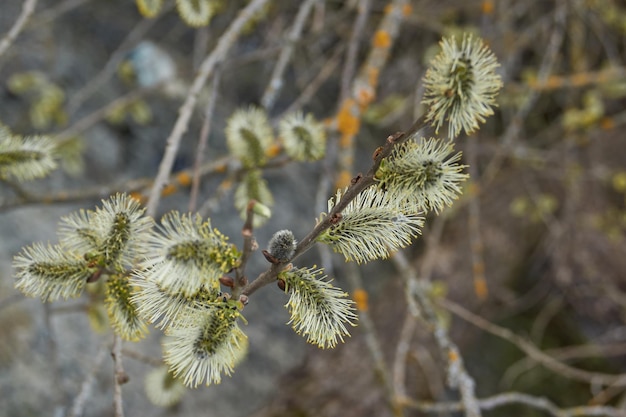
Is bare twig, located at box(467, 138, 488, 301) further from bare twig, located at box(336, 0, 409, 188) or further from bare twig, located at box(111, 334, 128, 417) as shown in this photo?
bare twig, located at box(111, 334, 128, 417)

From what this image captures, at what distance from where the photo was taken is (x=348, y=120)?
1.97 meters

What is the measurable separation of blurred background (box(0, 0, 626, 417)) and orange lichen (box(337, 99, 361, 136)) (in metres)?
0.27

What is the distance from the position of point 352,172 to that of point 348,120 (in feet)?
3.13

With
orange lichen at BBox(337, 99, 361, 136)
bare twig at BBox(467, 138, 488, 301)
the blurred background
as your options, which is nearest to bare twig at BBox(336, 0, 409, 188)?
orange lichen at BBox(337, 99, 361, 136)

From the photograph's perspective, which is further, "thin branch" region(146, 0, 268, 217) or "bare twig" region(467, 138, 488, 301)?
"bare twig" region(467, 138, 488, 301)

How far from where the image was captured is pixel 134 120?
3318 millimetres

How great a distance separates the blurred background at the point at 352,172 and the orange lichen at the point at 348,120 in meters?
0.27

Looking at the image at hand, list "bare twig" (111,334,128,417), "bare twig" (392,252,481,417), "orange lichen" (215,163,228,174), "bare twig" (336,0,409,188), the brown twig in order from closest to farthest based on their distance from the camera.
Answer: the brown twig < "bare twig" (111,334,128,417) < "bare twig" (392,252,481,417) < "orange lichen" (215,163,228,174) < "bare twig" (336,0,409,188)

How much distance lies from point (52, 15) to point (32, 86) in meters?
0.66

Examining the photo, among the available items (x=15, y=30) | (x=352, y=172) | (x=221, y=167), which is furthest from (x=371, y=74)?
(x=15, y=30)

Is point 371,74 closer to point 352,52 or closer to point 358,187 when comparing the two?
point 352,52

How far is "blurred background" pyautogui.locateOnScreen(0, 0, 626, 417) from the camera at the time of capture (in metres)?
2.62

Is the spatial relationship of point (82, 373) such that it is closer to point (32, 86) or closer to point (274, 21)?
point (32, 86)

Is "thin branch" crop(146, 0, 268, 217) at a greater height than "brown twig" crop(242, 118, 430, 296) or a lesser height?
greater
